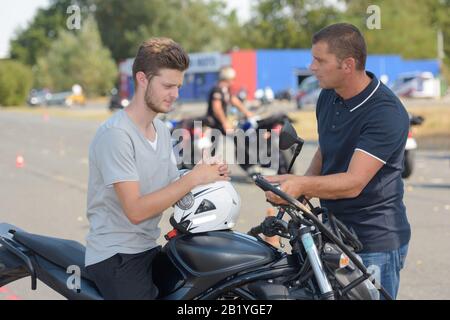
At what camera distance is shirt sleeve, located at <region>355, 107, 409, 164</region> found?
148 inches

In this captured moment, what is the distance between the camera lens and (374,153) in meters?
3.75

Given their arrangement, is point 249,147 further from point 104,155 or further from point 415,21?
point 415,21

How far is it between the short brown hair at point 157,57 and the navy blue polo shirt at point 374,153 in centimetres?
85

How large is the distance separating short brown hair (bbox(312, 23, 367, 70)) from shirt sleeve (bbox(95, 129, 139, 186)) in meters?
1.02

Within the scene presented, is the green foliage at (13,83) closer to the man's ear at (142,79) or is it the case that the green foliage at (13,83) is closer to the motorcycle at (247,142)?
the motorcycle at (247,142)

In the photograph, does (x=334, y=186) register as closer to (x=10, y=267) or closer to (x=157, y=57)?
(x=157, y=57)

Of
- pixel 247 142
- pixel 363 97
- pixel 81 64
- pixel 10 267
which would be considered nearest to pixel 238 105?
pixel 247 142

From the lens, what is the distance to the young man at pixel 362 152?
12.3 feet

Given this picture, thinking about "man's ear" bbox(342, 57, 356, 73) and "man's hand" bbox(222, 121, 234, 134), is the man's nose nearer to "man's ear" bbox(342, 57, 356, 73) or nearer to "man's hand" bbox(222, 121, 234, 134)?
"man's ear" bbox(342, 57, 356, 73)

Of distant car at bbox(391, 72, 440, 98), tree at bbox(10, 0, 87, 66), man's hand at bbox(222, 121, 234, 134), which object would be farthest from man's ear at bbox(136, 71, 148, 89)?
tree at bbox(10, 0, 87, 66)

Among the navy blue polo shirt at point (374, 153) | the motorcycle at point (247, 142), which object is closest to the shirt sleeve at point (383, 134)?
the navy blue polo shirt at point (374, 153)

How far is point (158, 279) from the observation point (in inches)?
146

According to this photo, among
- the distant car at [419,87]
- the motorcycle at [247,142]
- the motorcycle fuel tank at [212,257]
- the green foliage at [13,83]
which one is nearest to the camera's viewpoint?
the motorcycle fuel tank at [212,257]
